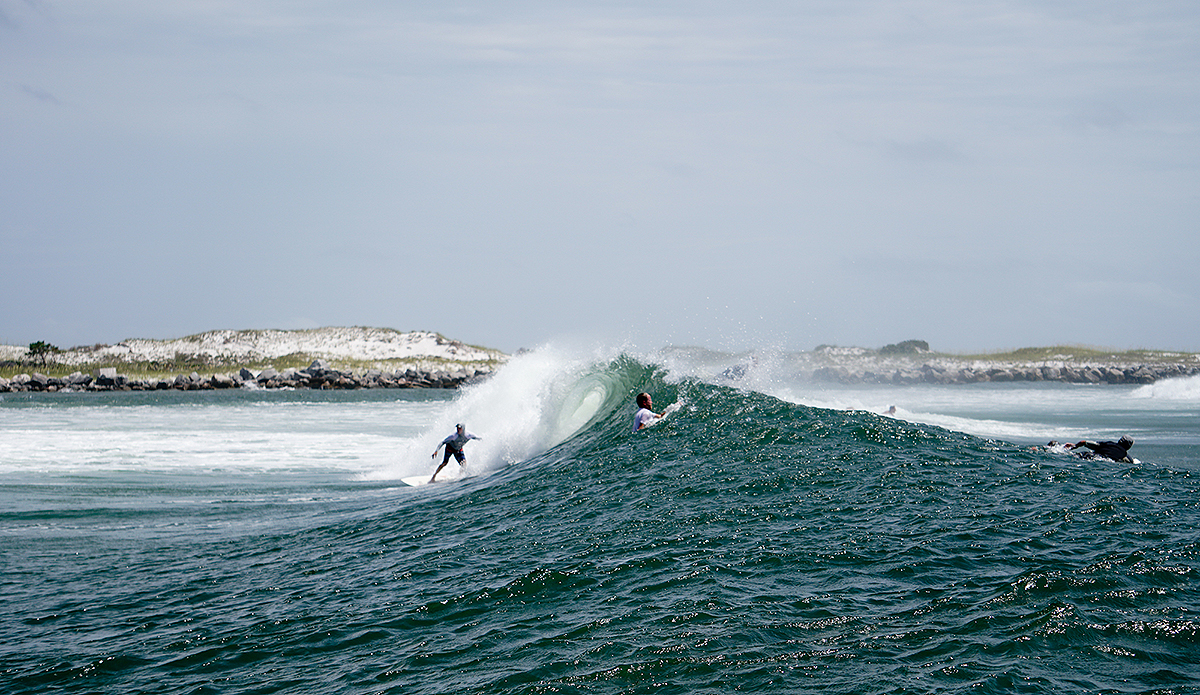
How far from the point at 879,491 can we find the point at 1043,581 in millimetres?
3457

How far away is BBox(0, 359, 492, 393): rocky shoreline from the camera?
2852 inches

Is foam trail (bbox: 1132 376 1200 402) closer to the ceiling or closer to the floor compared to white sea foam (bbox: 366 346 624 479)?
closer to the floor

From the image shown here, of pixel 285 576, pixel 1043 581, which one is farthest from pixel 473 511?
pixel 1043 581

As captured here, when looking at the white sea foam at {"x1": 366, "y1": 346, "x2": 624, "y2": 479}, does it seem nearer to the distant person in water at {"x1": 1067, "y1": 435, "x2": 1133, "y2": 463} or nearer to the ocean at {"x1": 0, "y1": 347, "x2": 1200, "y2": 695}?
the ocean at {"x1": 0, "y1": 347, "x2": 1200, "y2": 695}

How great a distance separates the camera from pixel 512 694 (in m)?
6.08

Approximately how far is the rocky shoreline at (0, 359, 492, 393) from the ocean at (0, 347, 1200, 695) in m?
60.6

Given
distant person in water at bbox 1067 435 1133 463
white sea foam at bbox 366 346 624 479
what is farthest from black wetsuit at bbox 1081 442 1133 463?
white sea foam at bbox 366 346 624 479

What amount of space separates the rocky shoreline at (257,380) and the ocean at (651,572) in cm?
6064

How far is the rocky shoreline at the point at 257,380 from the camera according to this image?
7244 cm

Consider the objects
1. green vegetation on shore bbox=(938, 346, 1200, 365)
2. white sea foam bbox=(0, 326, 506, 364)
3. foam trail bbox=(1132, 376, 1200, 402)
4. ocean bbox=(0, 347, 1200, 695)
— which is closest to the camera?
ocean bbox=(0, 347, 1200, 695)

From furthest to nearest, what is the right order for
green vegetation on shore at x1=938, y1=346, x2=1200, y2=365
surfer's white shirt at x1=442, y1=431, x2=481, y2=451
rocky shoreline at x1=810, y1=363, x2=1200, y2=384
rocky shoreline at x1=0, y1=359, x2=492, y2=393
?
green vegetation on shore at x1=938, y1=346, x2=1200, y2=365 < rocky shoreline at x1=810, y1=363, x2=1200, y2=384 < rocky shoreline at x1=0, y1=359, x2=492, y2=393 < surfer's white shirt at x1=442, y1=431, x2=481, y2=451

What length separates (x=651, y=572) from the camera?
8.54m

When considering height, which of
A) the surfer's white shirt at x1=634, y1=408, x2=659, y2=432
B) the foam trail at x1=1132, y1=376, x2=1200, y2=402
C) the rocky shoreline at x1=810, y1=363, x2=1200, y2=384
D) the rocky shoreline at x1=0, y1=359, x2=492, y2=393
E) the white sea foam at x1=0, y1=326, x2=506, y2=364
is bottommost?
the foam trail at x1=1132, y1=376, x2=1200, y2=402

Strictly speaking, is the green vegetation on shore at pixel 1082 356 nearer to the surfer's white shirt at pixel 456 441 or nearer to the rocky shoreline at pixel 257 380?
the rocky shoreline at pixel 257 380
